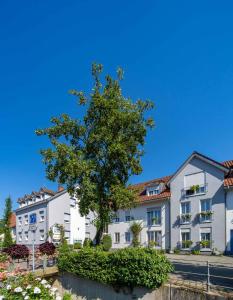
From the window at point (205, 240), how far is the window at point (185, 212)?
2380 mm

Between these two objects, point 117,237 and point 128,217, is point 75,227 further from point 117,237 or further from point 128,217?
point 128,217

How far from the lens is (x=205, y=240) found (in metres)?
33.8

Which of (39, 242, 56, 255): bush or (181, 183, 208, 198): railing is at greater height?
(181, 183, 208, 198): railing

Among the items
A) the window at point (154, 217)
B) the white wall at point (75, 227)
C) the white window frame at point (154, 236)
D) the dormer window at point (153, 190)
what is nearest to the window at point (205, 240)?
the white window frame at point (154, 236)

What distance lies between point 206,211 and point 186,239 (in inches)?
157

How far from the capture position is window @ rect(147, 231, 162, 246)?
39000 mm

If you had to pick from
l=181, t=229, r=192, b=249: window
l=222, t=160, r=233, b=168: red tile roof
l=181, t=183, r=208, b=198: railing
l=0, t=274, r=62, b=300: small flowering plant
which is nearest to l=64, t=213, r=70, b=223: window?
l=181, t=229, r=192, b=249: window

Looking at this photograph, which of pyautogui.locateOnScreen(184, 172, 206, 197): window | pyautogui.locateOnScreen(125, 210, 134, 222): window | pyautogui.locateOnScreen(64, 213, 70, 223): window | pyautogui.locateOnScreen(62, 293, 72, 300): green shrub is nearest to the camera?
pyautogui.locateOnScreen(62, 293, 72, 300): green shrub

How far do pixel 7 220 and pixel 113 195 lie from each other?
44.4m

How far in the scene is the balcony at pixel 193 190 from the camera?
35.2 metres

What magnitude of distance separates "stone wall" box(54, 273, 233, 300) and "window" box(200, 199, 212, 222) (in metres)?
20.0

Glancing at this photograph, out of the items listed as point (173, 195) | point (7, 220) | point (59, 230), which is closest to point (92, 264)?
point (173, 195)

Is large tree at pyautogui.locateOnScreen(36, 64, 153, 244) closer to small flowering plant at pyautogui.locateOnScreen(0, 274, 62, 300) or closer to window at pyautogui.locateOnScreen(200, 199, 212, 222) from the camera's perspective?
small flowering plant at pyautogui.locateOnScreen(0, 274, 62, 300)

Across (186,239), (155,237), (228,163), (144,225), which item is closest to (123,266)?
(186,239)
